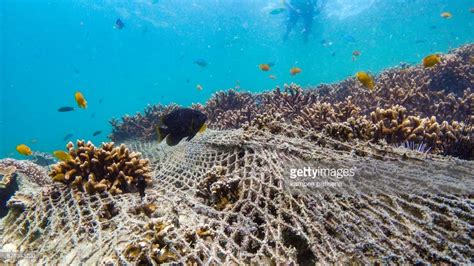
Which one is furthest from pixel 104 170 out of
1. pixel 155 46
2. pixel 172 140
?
pixel 155 46

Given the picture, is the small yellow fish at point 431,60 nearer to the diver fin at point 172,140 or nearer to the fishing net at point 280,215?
the fishing net at point 280,215

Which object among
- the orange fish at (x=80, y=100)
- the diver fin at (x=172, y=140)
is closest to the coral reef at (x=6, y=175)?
the orange fish at (x=80, y=100)

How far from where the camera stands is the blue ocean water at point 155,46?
59.0 meters

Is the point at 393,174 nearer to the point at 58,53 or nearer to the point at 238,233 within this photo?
the point at 238,233

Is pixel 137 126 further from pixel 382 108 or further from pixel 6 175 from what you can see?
pixel 382 108

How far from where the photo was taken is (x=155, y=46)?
86.8 m

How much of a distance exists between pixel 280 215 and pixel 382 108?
6032mm

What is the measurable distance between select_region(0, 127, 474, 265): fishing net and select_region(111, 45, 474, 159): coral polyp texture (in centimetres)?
138

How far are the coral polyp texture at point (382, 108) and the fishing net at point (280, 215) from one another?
4.52ft

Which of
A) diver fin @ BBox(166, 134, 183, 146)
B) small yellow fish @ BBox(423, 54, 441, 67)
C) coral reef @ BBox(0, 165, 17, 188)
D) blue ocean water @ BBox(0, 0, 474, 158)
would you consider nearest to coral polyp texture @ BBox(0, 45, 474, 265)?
diver fin @ BBox(166, 134, 183, 146)

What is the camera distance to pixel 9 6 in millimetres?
63844

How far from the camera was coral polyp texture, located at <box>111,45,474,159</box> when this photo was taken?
13.5 feet

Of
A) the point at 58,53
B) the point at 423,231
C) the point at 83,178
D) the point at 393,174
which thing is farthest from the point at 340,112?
the point at 58,53

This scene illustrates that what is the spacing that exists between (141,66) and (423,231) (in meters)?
119
